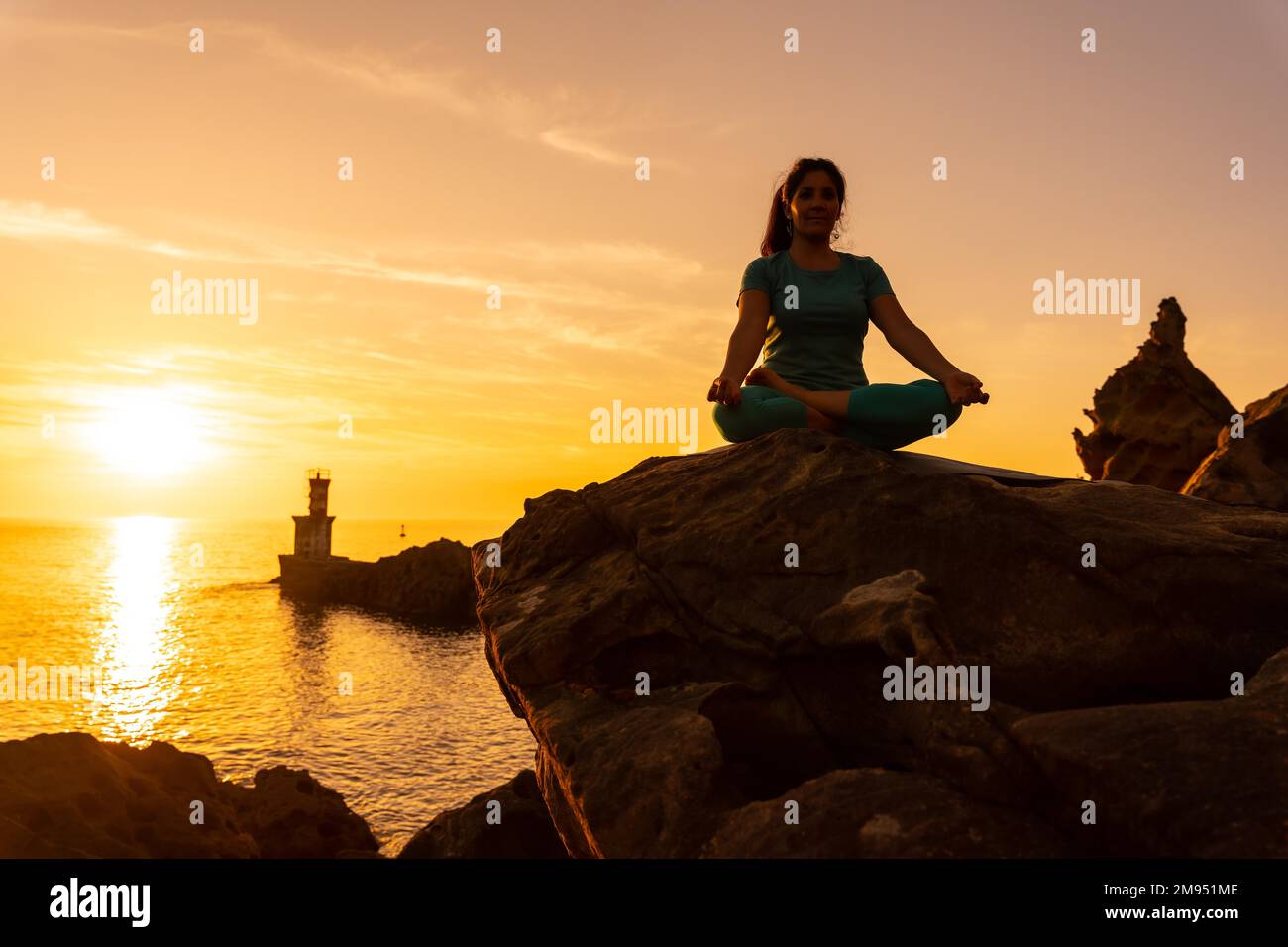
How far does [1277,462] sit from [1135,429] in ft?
38.1

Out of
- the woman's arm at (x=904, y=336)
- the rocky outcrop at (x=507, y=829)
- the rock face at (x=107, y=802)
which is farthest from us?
the rock face at (x=107, y=802)

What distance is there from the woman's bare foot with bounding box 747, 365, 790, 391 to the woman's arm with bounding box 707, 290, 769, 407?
12 centimetres

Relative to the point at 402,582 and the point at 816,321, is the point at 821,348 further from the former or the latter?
the point at 402,582

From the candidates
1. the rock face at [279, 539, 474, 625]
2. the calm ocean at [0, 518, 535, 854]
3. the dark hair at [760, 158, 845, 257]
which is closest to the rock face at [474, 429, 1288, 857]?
the dark hair at [760, 158, 845, 257]

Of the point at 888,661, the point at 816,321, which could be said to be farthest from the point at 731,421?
the point at 888,661

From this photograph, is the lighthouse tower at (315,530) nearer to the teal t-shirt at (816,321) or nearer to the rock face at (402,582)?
the rock face at (402,582)

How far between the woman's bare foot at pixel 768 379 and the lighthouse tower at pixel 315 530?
93889 mm

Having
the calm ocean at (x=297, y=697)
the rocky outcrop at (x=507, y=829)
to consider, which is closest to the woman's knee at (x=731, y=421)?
the rocky outcrop at (x=507, y=829)

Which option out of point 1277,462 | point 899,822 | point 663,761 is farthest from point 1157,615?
point 1277,462

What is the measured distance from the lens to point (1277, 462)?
1517cm

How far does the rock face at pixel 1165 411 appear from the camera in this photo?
25.0 meters

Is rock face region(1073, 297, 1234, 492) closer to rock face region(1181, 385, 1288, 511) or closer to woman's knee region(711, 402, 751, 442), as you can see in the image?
rock face region(1181, 385, 1288, 511)

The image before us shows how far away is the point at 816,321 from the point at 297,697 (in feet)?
196

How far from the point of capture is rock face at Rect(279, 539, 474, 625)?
291 feet
